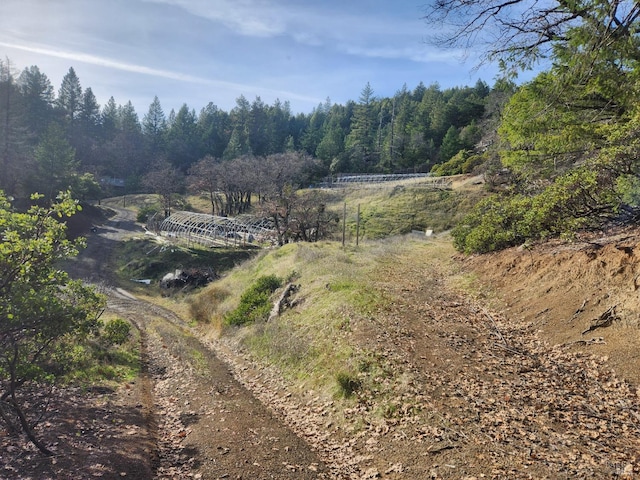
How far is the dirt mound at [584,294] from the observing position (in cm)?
785

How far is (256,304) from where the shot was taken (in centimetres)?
1886

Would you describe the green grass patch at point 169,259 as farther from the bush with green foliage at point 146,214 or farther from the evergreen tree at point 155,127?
the evergreen tree at point 155,127

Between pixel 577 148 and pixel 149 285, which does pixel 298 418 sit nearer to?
pixel 577 148

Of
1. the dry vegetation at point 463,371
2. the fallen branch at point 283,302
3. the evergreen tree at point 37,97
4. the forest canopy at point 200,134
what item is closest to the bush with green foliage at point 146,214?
the forest canopy at point 200,134

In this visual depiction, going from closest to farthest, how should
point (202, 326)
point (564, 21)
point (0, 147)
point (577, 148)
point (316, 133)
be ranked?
Answer: point (564, 21) < point (577, 148) < point (202, 326) < point (0, 147) < point (316, 133)

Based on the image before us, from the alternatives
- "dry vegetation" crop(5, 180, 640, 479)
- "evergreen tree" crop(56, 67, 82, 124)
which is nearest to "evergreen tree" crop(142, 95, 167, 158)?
"evergreen tree" crop(56, 67, 82, 124)

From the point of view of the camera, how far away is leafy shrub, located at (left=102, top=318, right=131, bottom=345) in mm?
16625

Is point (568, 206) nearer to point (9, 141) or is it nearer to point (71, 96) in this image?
point (9, 141)

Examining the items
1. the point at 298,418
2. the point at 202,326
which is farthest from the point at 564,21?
the point at 202,326

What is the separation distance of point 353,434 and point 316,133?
89.3 meters

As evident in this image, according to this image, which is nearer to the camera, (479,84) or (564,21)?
(564,21)

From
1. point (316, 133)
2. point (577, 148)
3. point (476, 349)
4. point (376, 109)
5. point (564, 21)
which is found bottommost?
point (476, 349)

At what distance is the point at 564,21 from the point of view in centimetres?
655

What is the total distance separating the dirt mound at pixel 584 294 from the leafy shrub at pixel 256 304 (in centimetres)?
1002
